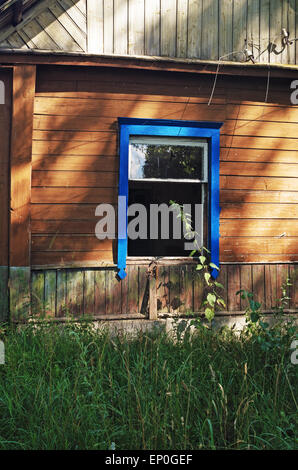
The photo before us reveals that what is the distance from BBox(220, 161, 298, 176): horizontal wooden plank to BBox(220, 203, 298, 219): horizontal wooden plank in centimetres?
43

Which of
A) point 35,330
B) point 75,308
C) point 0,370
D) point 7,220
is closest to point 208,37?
point 7,220

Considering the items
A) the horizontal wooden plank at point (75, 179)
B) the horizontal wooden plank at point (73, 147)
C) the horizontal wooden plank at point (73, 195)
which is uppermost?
the horizontal wooden plank at point (73, 147)

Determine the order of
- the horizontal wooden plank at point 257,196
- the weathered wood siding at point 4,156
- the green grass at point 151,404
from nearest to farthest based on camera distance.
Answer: the green grass at point 151,404 → the weathered wood siding at point 4,156 → the horizontal wooden plank at point 257,196

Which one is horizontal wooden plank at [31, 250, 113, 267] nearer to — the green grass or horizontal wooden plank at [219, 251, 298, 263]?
the green grass

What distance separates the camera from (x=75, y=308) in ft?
15.0

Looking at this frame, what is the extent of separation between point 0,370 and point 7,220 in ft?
6.53

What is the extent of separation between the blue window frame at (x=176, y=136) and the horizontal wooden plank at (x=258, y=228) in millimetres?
190

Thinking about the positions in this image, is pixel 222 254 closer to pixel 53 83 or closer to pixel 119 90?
pixel 119 90

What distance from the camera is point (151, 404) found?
239cm

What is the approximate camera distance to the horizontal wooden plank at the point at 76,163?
4.57 metres

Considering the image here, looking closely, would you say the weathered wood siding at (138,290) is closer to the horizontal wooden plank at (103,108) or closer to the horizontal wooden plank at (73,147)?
the horizontal wooden plank at (73,147)

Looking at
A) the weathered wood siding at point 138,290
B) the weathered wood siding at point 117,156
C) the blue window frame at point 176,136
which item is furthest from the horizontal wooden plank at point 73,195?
the weathered wood siding at point 138,290
